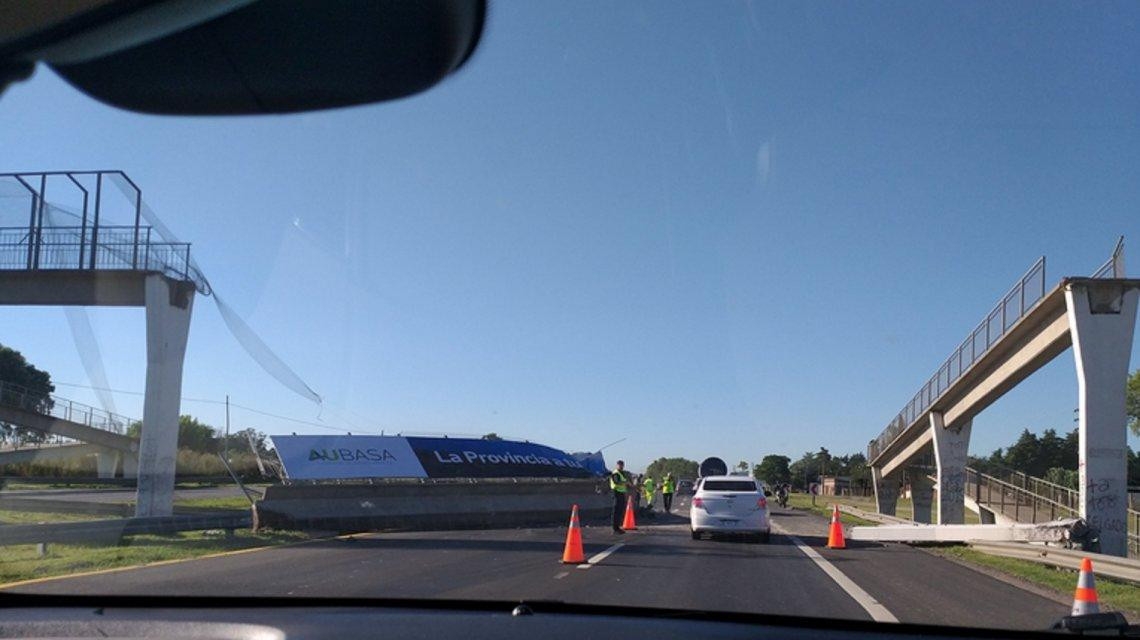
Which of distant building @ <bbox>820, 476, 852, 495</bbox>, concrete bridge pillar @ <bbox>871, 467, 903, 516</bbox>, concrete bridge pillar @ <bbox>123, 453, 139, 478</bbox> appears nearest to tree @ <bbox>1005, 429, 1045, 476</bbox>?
distant building @ <bbox>820, 476, 852, 495</bbox>

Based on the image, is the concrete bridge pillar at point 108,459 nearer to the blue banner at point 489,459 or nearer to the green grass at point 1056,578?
the blue banner at point 489,459

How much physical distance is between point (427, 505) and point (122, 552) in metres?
10.3

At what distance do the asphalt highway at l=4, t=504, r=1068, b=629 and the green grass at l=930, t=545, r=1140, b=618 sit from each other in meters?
0.65

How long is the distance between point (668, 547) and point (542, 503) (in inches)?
383

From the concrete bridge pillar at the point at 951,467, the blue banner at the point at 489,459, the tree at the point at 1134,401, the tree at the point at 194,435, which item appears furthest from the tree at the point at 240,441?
the tree at the point at 1134,401

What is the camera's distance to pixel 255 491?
23.2 meters

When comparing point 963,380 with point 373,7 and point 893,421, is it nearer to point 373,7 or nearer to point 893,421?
point 893,421

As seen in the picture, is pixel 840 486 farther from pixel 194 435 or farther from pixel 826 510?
pixel 194 435

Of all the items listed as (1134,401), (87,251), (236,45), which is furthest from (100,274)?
(1134,401)

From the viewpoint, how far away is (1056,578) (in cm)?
1395

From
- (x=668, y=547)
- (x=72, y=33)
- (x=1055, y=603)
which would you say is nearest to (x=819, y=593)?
(x=1055, y=603)

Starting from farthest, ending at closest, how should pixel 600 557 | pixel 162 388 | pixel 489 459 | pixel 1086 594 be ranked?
1. pixel 489 459
2. pixel 162 388
3. pixel 600 557
4. pixel 1086 594

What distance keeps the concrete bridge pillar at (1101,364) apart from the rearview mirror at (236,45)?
66.0ft

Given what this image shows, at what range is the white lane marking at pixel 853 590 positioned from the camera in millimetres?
9109
